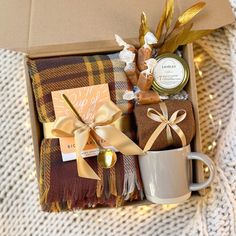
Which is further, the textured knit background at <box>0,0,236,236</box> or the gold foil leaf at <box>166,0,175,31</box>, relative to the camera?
the textured knit background at <box>0,0,236,236</box>

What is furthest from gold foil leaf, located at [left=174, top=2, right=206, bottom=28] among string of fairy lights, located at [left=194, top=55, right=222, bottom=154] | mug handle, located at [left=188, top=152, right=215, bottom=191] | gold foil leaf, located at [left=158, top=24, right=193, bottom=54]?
mug handle, located at [left=188, top=152, right=215, bottom=191]

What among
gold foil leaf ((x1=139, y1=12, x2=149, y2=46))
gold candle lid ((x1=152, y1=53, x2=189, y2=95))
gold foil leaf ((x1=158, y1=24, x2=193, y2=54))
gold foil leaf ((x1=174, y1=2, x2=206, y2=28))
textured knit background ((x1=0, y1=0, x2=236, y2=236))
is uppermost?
gold foil leaf ((x1=174, y1=2, x2=206, y2=28))

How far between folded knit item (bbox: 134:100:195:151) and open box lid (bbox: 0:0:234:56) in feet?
0.48

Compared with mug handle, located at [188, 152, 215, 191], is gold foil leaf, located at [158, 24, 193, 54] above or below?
above

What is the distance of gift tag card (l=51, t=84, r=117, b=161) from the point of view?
734 millimetres

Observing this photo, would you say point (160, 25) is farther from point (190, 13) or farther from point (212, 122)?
point (212, 122)

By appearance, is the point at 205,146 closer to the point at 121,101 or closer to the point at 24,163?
the point at 121,101

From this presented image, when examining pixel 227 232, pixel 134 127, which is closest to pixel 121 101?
pixel 134 127

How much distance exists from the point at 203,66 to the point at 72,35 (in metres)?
0.30

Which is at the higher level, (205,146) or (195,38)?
(195,38)

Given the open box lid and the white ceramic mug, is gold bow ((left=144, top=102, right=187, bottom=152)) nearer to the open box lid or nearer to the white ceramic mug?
the white ceramic mug

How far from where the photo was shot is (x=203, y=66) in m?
0.88

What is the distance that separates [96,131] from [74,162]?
0.07 m

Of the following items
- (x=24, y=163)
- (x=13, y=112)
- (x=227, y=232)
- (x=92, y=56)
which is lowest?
(x=227, y=232)
